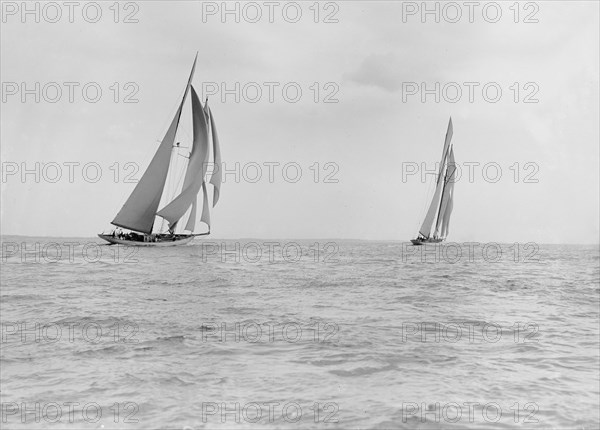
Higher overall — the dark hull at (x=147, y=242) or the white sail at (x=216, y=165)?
the white sail at (x=216, y=165)

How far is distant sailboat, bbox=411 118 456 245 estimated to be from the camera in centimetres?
7973

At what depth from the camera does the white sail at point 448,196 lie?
82250 millimetres

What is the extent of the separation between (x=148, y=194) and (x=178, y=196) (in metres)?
3.39

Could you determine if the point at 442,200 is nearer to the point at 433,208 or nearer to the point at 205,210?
the point at 433,208

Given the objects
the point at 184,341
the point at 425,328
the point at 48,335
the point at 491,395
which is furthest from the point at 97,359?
the point at 425,328

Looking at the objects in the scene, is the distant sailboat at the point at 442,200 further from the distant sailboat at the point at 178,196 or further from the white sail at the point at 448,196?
the distant sailboat at the point at 178,196

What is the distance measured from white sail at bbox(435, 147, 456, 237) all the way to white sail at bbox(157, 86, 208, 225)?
134 ft

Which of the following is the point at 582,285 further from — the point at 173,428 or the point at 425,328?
the point at 173,428

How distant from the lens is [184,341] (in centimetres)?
1031

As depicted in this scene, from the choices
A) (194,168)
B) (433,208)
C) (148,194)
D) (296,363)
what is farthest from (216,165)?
(296,363)

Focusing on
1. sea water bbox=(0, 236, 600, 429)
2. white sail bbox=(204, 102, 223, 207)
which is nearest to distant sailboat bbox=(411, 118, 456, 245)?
white sail bbox=(204, 102, 223, 207)

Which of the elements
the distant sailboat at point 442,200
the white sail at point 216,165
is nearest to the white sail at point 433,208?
the distant sailboat at point 442,200

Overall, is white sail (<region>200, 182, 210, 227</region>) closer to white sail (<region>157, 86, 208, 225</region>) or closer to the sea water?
white sail (<region>157, 86, 208, 225</region>)

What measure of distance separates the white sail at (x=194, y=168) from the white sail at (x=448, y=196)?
40.9 m
